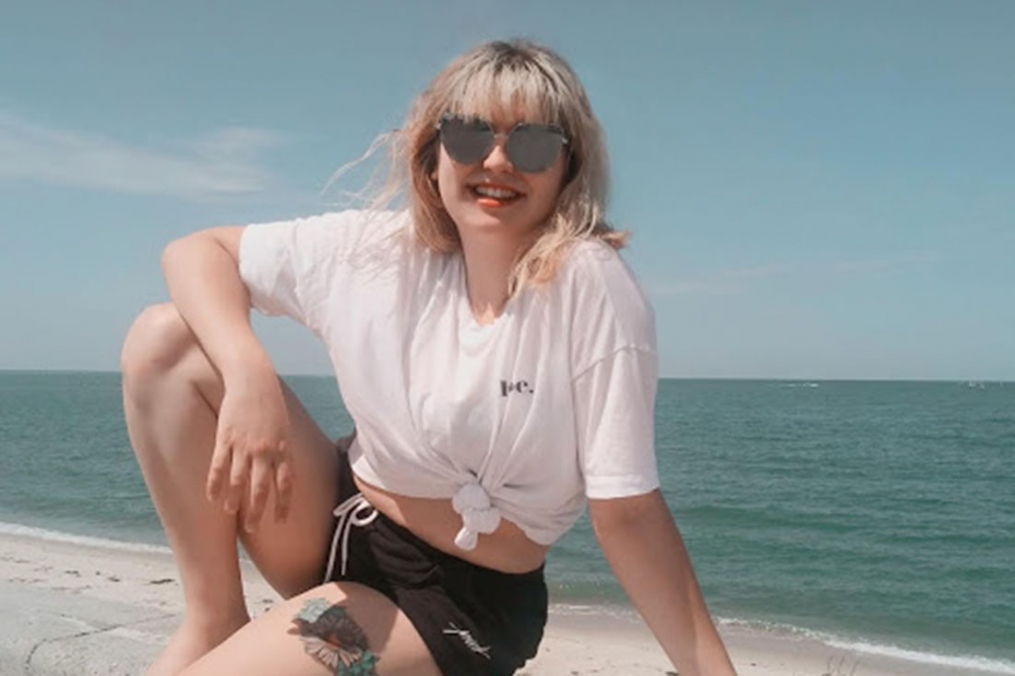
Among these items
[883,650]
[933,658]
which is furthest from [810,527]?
[933,658]

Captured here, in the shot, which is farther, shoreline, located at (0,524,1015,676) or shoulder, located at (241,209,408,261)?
shoreline, located at (0,524,1015,676)

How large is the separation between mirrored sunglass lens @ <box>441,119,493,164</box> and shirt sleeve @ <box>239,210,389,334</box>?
33 cm

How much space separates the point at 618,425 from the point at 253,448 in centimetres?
72

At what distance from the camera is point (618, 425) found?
214 centimetres

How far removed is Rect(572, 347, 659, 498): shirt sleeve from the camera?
84.4 inches

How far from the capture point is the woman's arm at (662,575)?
218cm

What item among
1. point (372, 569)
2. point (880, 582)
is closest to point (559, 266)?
point (372, 569)

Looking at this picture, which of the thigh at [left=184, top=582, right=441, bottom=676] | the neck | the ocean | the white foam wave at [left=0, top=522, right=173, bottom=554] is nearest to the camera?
the thigh at [left=184, top=582, right=441, bottom=676]

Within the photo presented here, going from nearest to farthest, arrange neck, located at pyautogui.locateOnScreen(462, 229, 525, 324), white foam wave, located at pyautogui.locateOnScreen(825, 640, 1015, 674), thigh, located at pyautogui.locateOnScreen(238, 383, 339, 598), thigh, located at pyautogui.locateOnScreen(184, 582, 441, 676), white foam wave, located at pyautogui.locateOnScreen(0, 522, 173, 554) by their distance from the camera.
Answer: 1. thigh, located at pyautogui.locateOnScreen(184, 582, 441, 676)
2. neck, located at pyautogui.locateOnScreen(462, 229, 525, 324)
3. thigh, located at pyautogui.locateOnScreen(238, 383, 339, 598)
4. white foam wave, located at pyautogui.locateOnScreen(825, 640, 1015, 674)
5. white foam wave, located at pyautogui.locateOnScreen(0, 522, 173, 554)

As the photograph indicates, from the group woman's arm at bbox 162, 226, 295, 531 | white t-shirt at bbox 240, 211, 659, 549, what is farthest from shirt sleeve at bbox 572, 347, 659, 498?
woman's arm at bbox 162, 226, 295, 531

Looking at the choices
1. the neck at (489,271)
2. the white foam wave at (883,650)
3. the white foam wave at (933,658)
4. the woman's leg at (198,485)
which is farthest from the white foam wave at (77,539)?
the neck at (489,271)

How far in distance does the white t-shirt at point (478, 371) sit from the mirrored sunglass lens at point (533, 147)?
0.20 metres

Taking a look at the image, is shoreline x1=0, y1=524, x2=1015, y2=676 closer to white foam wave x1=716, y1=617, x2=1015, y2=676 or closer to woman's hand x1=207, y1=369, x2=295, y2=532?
white foam wave x1=716, y1=617, x2=1015, y2=676

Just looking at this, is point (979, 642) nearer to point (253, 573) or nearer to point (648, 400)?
point (253, 573)
